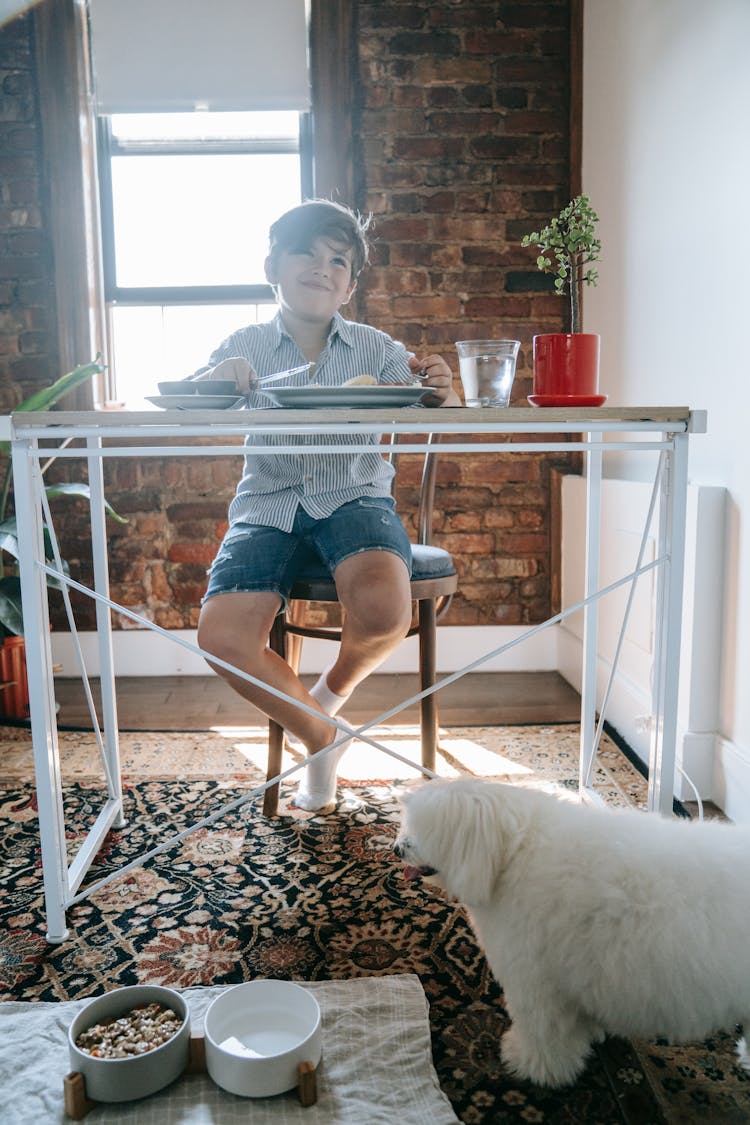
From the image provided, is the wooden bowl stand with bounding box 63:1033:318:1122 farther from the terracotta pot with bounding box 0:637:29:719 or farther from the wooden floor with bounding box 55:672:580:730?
the terracotta pot with bounding box 0:637:29:719

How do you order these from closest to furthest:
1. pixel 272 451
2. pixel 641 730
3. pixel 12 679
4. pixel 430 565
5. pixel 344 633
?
pixel 272 451 → pixel 344 633 → pixel 430 565 → pixel 641 730 → pixel 12 679

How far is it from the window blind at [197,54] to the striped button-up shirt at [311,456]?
4.25 feet

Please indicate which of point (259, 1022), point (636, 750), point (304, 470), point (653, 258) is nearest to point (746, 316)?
point (653, 258)

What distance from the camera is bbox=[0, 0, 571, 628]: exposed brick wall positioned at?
9.09ft

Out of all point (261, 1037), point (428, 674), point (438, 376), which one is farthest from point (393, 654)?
point (261, 1037)

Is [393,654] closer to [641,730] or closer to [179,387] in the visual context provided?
[641,730]

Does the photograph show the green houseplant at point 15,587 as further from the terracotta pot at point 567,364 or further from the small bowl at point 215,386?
the terracotta pot at point 567,364

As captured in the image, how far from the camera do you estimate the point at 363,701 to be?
8.75 feet

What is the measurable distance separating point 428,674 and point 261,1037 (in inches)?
38.9

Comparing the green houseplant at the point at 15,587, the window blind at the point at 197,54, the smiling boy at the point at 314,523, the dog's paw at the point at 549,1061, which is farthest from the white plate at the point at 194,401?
the window blind at the point at 197,54

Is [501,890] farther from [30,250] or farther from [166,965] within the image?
[30,250]

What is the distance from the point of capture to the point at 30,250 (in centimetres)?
285

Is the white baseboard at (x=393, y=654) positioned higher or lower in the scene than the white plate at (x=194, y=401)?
lower

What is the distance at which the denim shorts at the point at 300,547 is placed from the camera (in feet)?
5.68
